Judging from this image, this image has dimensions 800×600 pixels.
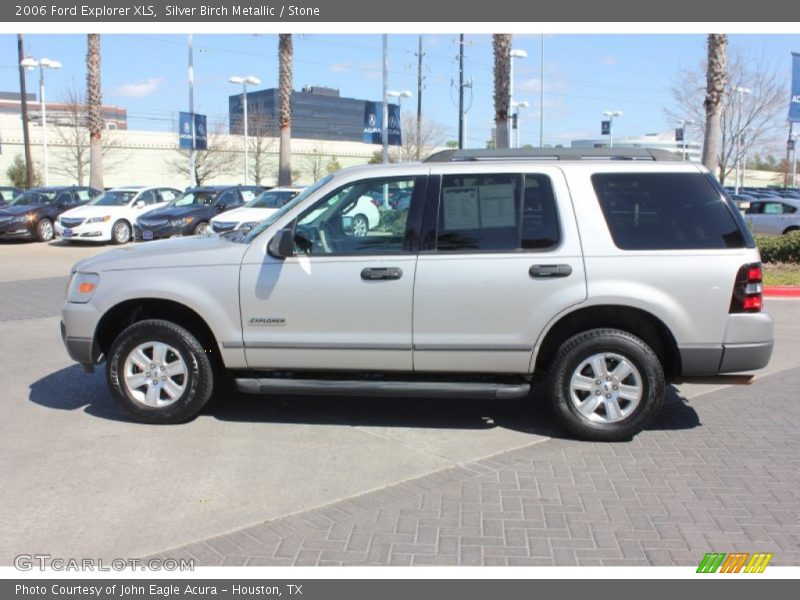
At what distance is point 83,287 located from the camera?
5.99 m

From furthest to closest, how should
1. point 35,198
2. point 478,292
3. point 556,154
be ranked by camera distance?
point 35,198 → point 556,154 → point 478,292

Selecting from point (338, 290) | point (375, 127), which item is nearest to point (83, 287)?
point (338, 290)

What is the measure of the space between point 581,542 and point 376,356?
6.96ft

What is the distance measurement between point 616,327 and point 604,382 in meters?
0.43

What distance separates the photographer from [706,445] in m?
5.56

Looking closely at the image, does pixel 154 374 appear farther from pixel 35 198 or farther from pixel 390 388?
pixel 35 198

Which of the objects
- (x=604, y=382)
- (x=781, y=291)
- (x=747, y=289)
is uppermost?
(x=747, y=289)

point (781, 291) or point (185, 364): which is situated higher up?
point (185, 364)

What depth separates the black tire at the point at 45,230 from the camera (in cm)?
2344

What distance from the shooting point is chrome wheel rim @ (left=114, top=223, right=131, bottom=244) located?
22609 millimetres

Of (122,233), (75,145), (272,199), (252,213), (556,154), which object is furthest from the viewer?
(75,145)

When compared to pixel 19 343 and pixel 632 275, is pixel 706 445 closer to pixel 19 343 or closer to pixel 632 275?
pixel 632 275

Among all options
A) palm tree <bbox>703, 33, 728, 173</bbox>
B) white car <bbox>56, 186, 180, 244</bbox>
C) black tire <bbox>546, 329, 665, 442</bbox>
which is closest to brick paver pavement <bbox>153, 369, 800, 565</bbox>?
black tire <bbox>546, 329, 665, 442</bbox>

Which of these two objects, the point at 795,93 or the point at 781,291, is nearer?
the point at 781,291
